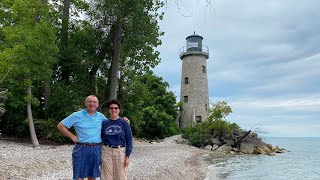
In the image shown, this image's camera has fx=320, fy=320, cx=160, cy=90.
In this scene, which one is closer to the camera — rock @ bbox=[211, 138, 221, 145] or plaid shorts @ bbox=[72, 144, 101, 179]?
plaid shorts @ bbox=[72, 144, 101, 179]

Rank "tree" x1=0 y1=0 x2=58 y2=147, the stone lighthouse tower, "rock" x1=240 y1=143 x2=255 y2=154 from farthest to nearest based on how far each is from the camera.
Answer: the stone lighthouse tower, "rock" x1=240 y1=143 x2=255 y2=154, "tree" x1=0 y1=0 x2=58 y2=147

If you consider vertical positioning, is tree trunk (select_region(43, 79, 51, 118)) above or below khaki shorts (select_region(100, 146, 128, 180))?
above

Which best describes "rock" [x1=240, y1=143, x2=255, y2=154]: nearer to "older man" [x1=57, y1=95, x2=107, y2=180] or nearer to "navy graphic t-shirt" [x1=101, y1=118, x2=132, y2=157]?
"navy graphic t-shirt" [x1=101, y1=118, x2=132, y2=157]

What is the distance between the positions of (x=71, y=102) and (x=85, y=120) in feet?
48.7

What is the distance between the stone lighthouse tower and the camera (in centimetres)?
3853

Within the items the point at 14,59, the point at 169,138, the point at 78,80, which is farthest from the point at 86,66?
the point at 169,138

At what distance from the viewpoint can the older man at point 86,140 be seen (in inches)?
187

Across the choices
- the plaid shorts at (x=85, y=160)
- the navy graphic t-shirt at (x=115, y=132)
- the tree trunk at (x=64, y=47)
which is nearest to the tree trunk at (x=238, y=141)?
the tree trunk at (x=64, y=47)

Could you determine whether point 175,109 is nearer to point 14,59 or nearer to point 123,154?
point 14,59

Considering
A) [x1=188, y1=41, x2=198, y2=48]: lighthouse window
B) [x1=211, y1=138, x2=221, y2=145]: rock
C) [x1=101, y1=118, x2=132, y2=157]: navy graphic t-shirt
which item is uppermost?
[x1=188, y1=41, x2=198, y2=48]: lighthouse window

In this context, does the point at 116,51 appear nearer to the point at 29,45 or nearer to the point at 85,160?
the point at 29,45

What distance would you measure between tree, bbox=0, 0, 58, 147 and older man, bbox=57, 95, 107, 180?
11.9 metres

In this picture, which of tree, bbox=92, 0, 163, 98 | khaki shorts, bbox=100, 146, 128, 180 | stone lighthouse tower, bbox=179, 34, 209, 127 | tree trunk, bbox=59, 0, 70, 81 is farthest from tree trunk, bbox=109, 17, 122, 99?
stone lighthouse tower, bbox=179, 34, 209, 127

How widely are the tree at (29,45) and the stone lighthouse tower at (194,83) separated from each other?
2402 centimetres
